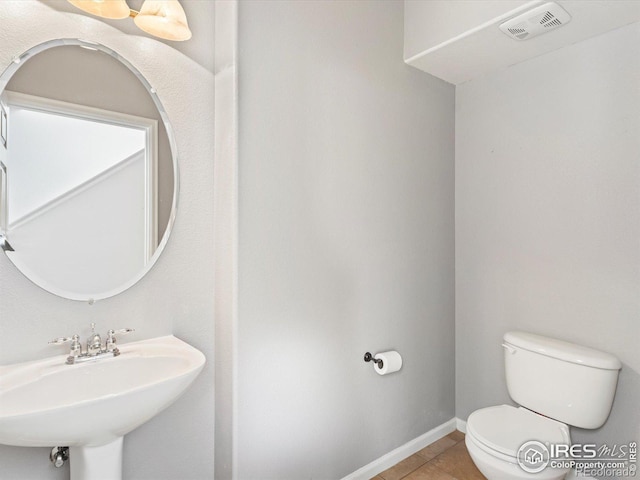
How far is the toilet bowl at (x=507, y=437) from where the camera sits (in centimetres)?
145

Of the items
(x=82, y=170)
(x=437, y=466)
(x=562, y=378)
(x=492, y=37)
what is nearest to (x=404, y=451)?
(x=437, y=466)

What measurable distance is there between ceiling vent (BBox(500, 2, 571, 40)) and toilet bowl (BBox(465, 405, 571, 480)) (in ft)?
5.86

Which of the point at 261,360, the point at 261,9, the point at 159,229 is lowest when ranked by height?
the point at 261,360

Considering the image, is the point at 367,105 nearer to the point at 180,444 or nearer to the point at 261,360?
the point at 261,360

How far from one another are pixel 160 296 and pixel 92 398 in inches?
20.6

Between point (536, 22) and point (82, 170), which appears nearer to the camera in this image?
point (82, 170)

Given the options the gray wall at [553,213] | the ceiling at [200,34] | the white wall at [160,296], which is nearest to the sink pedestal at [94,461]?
the white wall at [160,296]

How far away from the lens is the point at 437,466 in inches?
80.4

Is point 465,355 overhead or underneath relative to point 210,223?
underneath

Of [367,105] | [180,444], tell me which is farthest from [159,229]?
[367,105]

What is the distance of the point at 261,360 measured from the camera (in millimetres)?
1559

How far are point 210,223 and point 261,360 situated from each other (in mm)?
605

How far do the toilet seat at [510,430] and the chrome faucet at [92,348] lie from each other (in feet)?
4.80

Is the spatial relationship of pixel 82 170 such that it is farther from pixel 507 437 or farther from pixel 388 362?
pixel 507 437
